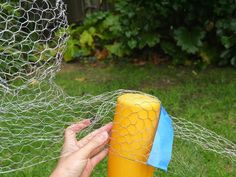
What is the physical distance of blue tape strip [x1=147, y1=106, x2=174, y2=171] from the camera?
1084 millimetres

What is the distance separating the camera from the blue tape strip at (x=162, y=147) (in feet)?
3.56

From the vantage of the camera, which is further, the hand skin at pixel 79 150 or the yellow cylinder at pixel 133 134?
the hand skin at pixel 79 150

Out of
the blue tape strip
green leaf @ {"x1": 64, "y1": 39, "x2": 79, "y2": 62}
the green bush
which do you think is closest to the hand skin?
the blue tape strip

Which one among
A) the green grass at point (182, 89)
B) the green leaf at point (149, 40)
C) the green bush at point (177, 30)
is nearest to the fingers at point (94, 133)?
the green grass at point (182, 89)

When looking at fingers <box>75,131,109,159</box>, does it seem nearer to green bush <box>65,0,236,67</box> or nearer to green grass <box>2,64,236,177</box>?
green grass <box>2,64,236,177</box>

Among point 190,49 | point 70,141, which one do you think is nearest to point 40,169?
point 70,141

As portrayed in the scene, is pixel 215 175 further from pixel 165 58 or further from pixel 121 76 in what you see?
pixel 165 58

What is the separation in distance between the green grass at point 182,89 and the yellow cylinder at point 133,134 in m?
1.43

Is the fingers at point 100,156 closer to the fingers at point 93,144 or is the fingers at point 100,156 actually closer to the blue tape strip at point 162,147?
the fingers at point 93,144

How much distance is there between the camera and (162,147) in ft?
3.59

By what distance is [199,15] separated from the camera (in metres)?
4.56

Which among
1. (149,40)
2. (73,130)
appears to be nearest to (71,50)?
(149,40)

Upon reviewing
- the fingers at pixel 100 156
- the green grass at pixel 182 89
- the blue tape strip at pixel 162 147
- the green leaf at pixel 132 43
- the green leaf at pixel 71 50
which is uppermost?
the blue tape strip at pixel 162 147

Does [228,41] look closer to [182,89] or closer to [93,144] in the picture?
[182,89]
